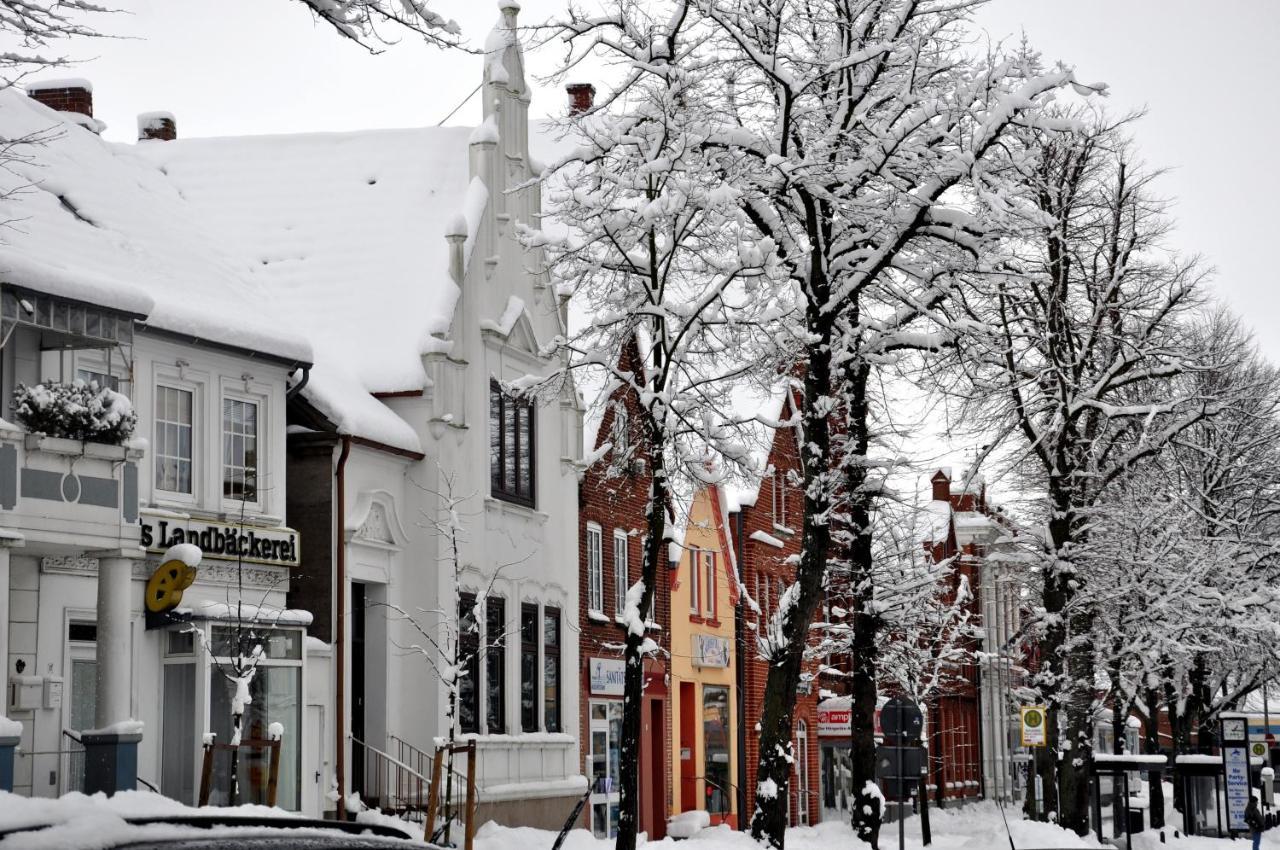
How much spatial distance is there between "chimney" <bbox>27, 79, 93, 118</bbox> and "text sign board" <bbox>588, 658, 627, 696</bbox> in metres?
13.9

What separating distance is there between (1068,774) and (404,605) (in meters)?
13.1

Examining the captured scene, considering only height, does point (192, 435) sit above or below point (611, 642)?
above

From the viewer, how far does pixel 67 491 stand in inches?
758

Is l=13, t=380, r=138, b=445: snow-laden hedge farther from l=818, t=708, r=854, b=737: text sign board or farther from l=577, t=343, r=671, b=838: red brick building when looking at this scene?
l=818, t=708, r=854, b=737: text sign board

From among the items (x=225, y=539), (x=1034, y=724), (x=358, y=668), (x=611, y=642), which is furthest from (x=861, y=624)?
(x=611, y=642)

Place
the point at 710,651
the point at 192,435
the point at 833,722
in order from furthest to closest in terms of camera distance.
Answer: the point at 833,722 < the point at 710,651 < the point at 192,435

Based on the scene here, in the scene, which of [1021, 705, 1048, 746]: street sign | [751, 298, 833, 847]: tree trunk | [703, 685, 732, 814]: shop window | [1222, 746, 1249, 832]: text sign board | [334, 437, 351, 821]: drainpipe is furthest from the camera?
[1222, 746, 1249, 832]: text sign board

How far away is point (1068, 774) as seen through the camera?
3212 centimetres

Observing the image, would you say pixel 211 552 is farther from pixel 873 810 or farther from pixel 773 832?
pixel 873 810

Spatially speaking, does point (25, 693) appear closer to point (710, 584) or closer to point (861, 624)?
point (861, 624)

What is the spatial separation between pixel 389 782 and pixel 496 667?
3907mm

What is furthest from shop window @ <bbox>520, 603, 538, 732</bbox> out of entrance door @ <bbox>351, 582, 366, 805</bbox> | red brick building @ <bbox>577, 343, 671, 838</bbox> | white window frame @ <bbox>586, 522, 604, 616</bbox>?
entrance door @ <bbox>351, 582, 366, 805</bbox>

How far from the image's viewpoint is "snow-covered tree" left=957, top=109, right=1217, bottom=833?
1235 inches

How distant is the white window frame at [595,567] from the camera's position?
3466 cm
